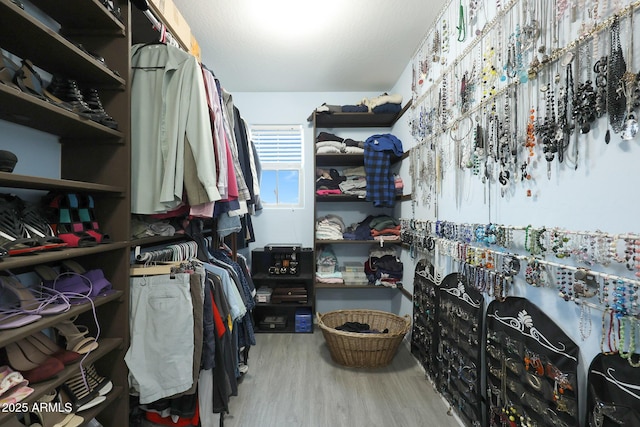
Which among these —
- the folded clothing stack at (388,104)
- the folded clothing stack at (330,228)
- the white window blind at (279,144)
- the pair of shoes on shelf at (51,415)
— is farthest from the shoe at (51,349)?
the folded clothing stack at (388,104)

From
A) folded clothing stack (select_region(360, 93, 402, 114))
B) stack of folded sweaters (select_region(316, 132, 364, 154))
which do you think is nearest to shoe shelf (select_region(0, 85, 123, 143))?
stack of folded sweaters (select_region(316, 132, 364, 154))

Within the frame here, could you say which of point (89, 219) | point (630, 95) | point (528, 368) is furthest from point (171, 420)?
point (630, 95)

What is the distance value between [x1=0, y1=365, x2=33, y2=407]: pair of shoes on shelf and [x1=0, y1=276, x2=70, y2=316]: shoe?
0.18 meters

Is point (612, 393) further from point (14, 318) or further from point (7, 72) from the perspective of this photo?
point (7, 72)

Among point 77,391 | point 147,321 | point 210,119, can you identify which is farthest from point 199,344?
point 210,119

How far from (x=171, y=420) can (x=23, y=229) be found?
116 cm

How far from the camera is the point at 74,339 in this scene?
Result: 1.21 metres

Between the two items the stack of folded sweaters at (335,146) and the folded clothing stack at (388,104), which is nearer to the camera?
the folded clothing stack at (388,104)

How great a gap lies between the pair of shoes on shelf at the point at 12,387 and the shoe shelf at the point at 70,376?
0.02 meters

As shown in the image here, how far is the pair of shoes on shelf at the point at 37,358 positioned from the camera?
986 millimetres

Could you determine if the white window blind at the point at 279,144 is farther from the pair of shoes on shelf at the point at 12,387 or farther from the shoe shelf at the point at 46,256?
the pair of shoes on shelf at the point at 12,387

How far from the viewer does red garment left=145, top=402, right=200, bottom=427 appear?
4.99 feet

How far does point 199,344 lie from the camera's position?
139cm

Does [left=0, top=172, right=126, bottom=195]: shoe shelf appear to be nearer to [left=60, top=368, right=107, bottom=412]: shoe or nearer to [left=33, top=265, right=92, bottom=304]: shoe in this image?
[left=33, top=265, right=92, bottom=304]: shoe
